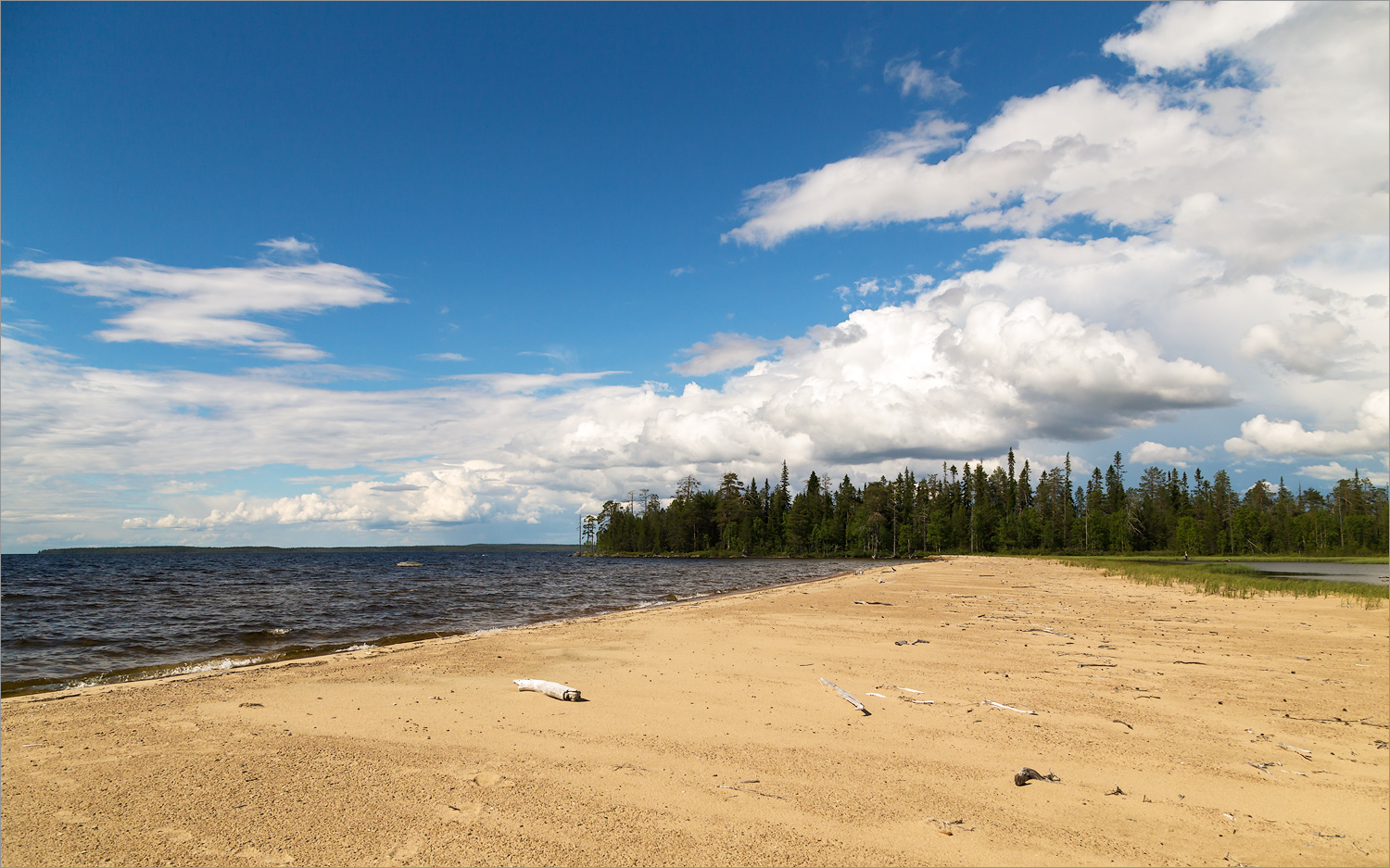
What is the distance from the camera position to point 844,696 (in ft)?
34.2

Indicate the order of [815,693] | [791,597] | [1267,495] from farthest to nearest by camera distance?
[1267,495], [791,597], [815,693]

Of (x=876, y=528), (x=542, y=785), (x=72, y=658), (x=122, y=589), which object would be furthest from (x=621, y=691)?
(x=876, y=528)

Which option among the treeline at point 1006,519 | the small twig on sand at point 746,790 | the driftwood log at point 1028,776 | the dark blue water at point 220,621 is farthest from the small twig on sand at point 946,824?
the treeline at point 1006,519

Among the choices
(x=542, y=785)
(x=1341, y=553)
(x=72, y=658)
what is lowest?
(x=1341, y=553)

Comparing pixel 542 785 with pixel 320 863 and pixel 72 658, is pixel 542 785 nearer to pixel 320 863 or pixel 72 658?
pixel 320 863

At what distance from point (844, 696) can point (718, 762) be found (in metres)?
3.61

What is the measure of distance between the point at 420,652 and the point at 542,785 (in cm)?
1024

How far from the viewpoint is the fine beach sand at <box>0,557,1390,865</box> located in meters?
5.58

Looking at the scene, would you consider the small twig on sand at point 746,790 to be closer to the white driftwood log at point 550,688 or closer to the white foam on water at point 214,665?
the white driftwood log at point 550,688

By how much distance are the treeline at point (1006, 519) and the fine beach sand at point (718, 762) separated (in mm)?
117905

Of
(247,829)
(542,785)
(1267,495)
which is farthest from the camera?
(1267,495)

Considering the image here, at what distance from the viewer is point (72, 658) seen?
52.3 ft

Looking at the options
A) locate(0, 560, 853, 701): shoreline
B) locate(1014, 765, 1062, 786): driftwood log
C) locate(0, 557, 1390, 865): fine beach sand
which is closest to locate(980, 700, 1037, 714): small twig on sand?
locate(0, 557, 1390, 865): fine beach sand

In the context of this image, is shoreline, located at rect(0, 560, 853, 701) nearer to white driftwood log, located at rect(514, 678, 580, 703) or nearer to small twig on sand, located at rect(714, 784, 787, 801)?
white driftwood log, located at rect(514, 678, 580, 703)
